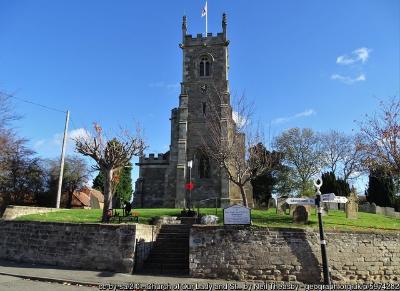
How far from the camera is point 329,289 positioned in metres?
10.7

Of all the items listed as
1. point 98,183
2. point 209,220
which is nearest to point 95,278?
point 209,220

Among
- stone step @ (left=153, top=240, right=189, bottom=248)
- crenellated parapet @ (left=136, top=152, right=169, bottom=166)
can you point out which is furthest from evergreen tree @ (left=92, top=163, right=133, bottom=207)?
stone step @ (left=153, top=240, right=189, bottom=248)

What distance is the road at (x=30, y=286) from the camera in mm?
10430

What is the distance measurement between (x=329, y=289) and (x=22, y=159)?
25782mm

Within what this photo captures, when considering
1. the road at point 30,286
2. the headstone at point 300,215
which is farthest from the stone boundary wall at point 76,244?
the headstone at point 300,215

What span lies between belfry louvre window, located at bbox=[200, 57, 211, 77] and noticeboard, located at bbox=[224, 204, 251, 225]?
23.9 metres

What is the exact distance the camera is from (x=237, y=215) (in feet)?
45.6

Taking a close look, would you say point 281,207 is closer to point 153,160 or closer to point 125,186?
point 153,160

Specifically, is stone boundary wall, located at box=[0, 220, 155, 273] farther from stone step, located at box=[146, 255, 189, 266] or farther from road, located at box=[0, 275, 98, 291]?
road, located at box=[0, 275, 98, 291]

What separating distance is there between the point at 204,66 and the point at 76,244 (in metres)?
25.2

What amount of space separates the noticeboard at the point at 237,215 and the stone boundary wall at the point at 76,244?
3.51m

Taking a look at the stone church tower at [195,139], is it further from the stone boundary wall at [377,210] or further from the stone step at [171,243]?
the stone step at [171,243]

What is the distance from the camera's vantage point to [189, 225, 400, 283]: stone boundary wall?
12875 mm

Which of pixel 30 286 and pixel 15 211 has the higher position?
pixel 15 211
